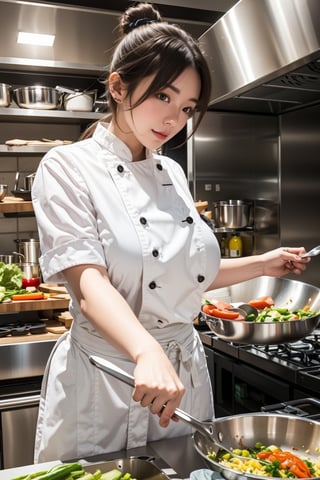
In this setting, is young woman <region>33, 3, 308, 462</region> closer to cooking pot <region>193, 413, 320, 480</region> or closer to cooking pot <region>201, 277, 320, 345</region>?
cooking pot <region>193, 413, 320, 480</region>

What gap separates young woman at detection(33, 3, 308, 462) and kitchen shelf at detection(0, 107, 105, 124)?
1.71m

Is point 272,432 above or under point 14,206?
under

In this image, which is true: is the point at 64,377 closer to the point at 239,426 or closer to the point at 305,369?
the point at 239,426

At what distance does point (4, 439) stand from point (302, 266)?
156cm

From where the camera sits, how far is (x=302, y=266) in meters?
1.43

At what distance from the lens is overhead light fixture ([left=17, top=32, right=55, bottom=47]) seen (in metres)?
3.07

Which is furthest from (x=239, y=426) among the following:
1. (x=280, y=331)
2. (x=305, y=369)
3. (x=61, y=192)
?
(x=305, y=369)

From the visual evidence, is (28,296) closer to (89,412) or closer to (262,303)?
(262,303)

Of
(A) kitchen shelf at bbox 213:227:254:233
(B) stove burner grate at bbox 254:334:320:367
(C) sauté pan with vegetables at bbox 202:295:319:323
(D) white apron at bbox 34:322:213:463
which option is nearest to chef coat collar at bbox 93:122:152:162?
(D) white apron at bbox 34:322:213:463

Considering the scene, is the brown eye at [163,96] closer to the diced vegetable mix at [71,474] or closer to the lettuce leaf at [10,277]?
the diced vegetable mix at [71,474]

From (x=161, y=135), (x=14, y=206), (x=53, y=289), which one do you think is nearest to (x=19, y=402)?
(x=53, y=289)

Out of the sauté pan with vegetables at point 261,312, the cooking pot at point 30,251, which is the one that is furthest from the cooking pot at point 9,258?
the sauté pan with vegetables at point 261,312

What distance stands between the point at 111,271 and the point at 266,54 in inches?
61.7

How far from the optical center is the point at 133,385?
0.77 metres
